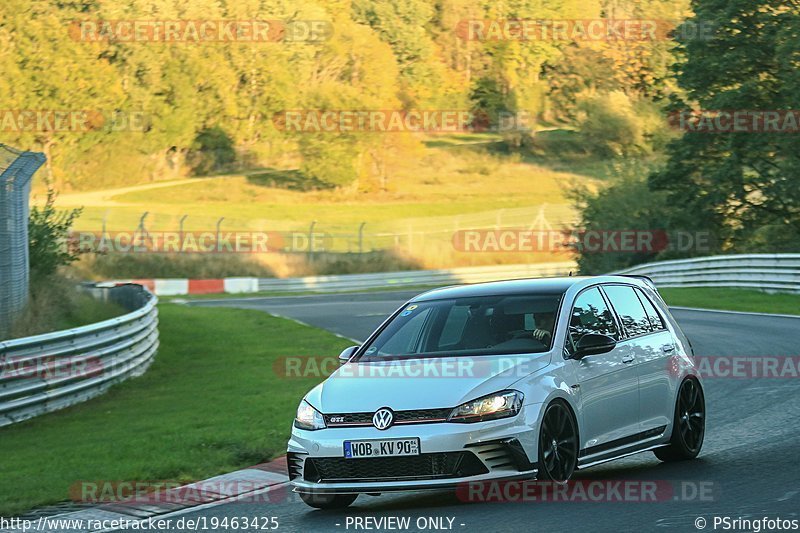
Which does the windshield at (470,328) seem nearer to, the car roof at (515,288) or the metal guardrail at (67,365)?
the car roof at (515,288)

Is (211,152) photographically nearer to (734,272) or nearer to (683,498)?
(734,272)

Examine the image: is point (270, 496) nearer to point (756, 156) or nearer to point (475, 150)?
point (756, 156)

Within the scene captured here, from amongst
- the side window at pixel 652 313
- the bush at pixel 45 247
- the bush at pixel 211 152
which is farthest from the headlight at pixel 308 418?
the bush at pixel 211 152

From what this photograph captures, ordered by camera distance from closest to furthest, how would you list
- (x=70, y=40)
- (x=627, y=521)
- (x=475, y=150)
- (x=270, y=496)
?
1. (x=627, y=521)
2. (x=270, y=496)
3. (x=70, y=40)
4. (x=475, y=150)

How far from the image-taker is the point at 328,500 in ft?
28.6

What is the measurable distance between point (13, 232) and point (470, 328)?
9749 millimetres

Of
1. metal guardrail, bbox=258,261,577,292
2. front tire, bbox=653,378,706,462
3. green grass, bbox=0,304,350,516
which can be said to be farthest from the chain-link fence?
metal guardrail, bbox=258,261,577,292

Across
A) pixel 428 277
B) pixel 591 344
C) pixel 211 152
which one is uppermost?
pixel 211 152

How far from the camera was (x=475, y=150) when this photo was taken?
108375 mm

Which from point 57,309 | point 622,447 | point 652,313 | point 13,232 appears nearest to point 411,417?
point 622,447

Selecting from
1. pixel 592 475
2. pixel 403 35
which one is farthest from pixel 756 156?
pixel 403 35

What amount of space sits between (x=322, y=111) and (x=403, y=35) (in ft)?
177

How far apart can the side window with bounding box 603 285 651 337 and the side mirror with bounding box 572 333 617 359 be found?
2.75ft

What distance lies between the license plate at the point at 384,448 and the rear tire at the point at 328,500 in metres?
0.57
